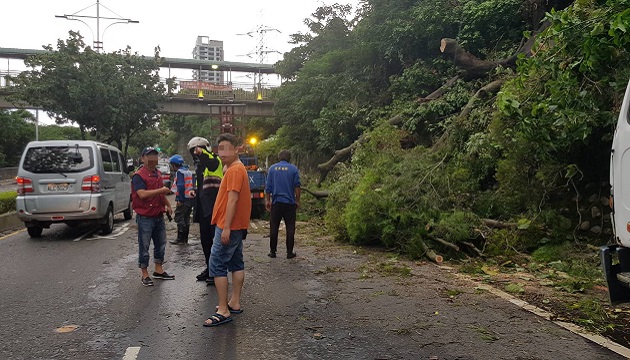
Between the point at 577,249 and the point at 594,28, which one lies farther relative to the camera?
the point at 577,249

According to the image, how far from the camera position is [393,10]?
56.2ft

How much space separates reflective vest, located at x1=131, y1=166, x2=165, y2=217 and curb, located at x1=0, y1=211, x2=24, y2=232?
7251 mm

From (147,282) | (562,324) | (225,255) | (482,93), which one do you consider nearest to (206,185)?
(147,282)

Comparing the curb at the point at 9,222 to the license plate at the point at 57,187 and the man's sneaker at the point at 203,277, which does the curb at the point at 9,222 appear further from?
the man's sneaker at the point at 203,277

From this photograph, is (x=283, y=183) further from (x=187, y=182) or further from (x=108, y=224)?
(x=108, y=224)

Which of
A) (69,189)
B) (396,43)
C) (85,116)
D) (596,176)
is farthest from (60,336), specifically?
(85,116)

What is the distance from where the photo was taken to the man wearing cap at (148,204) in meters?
6.36

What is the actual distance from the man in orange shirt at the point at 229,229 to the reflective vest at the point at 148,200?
67.9 inches

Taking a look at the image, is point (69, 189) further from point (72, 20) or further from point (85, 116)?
point (72, 20)

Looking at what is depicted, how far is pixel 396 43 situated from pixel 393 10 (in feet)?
5.25

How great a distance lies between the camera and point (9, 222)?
1213cm

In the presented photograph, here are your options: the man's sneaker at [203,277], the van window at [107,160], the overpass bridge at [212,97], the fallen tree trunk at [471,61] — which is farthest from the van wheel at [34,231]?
the overpass bridge at [212,97]

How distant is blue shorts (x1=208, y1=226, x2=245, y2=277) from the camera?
4.91 metres

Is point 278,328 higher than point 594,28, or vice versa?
point 594,28
